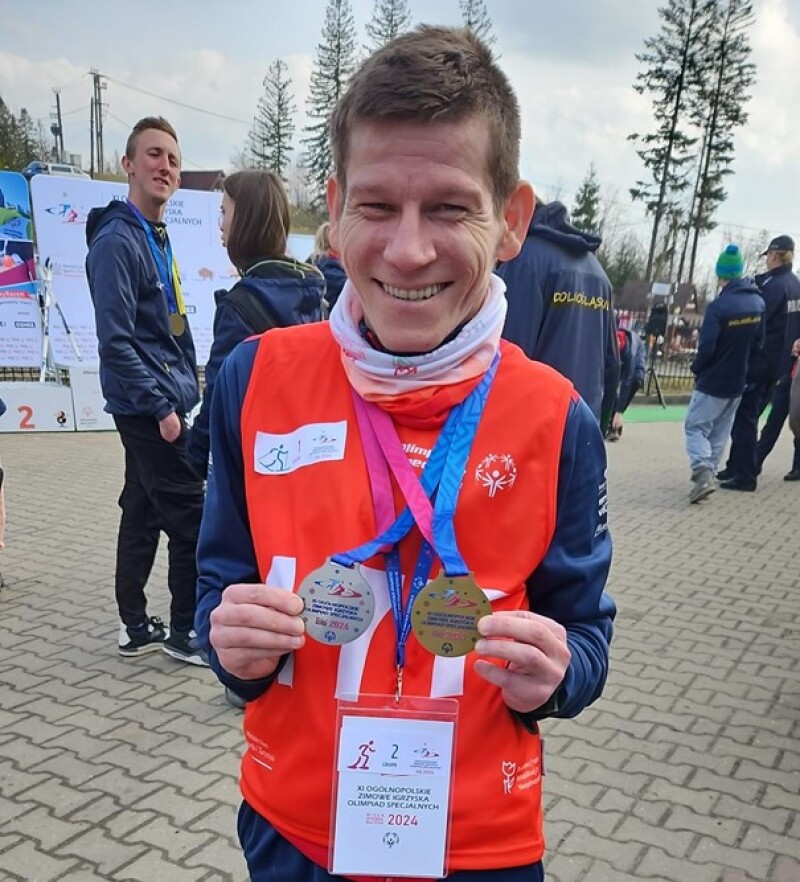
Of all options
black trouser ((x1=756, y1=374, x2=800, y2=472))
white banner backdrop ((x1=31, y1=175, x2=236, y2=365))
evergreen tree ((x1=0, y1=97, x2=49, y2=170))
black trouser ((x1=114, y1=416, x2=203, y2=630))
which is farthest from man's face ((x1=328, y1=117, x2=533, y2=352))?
evergreen tree ((x1=0, y1=97, x2=49, y2=170))

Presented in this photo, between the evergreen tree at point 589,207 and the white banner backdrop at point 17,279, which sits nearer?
the white banner backdrop at point 17,279

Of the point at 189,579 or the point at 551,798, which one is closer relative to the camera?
the point at 551,798

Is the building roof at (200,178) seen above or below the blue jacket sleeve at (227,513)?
above

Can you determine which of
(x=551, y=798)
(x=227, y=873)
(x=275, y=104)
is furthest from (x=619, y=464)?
(x=275, y=104)

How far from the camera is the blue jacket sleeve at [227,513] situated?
4.34 feet

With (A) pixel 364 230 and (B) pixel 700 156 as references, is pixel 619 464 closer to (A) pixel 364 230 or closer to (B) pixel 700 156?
(A) pixel 364 230

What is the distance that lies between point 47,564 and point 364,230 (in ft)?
16.6

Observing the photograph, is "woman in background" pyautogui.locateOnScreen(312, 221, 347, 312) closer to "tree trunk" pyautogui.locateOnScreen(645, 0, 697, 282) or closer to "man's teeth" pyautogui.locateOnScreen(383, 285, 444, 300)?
"man's teeth" pyautogui.locateOnScreen(383, 285, 444, 300)

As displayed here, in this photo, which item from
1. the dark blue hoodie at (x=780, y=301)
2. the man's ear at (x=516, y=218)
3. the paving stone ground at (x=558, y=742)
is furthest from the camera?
the dark blue hoodie at (x=780, y=301)

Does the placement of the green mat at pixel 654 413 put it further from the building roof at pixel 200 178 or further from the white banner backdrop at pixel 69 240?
the building roof at pixel 200 178

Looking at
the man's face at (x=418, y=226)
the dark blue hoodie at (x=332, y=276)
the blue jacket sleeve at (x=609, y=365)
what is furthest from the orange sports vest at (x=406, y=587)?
the dark blue hoodie at (x=332, y=276)

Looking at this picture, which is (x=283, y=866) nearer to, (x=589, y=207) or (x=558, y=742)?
(x=558, y=742)

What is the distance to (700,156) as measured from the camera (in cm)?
3350

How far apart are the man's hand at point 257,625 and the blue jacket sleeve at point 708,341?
24.3ft
